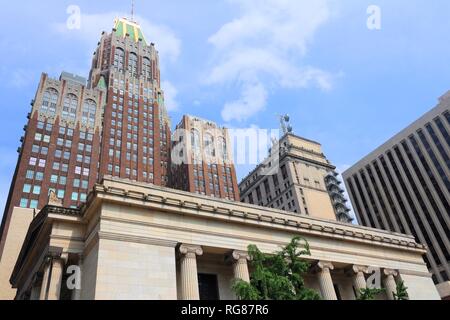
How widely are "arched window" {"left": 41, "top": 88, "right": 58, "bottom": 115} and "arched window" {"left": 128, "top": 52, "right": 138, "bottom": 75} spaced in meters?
31.2

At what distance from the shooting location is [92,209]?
95.5ft

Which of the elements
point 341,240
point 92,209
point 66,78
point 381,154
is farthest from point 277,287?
point 66,78

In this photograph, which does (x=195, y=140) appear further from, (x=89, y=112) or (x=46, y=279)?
(x=46, y=279)

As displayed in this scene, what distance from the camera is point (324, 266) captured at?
35.4 m

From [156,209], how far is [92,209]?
4.89m

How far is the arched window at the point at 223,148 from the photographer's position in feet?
413

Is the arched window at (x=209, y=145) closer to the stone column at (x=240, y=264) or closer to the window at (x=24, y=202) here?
the window at (x=24, y=202)

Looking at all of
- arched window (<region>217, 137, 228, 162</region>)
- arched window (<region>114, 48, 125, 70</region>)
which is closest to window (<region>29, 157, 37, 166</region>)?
arched window (<region>114, 48, 125, 70</region>)

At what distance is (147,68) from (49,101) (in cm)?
4238

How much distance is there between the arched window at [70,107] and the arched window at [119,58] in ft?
86.3

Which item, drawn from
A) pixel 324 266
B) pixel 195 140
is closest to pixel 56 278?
pixel 324 266

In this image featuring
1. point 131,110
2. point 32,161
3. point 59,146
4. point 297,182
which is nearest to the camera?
point 32,161

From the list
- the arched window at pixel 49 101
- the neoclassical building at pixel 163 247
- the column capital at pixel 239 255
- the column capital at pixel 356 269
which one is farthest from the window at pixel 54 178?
the column capital at pixel 356 269

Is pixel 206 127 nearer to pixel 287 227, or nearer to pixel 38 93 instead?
pixel 38 93
